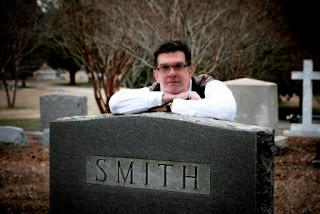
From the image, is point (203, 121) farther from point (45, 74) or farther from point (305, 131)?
point (45, 74)

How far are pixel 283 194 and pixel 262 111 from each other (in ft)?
11.1

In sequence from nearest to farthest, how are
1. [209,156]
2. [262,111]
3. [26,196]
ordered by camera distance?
1. [209,156]
2. [26,196]
3. [262,111]

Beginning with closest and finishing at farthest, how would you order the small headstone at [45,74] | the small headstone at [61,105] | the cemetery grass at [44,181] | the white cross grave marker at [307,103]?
the cemetery grass at [44,181] → the white cross grave marker at [307,103] → the small headstone at [61,105] → the small headstone at [45,74]

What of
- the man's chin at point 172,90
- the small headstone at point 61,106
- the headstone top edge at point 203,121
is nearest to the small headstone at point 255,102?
the small headstone at point 61,106

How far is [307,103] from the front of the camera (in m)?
11.5

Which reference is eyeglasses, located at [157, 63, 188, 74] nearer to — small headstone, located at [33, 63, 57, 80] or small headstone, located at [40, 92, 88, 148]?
small headstone, located at [40, 92, 88, 148]

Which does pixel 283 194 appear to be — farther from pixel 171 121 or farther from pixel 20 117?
pixel 20 117

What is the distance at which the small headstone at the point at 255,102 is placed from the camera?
9.37 m

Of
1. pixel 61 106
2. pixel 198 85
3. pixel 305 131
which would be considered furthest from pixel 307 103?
pixel 198 85

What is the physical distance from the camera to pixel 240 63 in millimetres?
16016

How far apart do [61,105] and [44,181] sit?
18.5 ft

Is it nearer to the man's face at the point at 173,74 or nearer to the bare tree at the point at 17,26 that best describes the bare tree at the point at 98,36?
the bare tree at the point at 17,26

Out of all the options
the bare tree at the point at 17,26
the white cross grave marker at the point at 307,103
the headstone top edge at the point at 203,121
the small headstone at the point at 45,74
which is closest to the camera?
the headstone top edge at the point at 203,121

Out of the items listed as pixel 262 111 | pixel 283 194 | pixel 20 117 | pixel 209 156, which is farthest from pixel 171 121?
pixel 20 117
